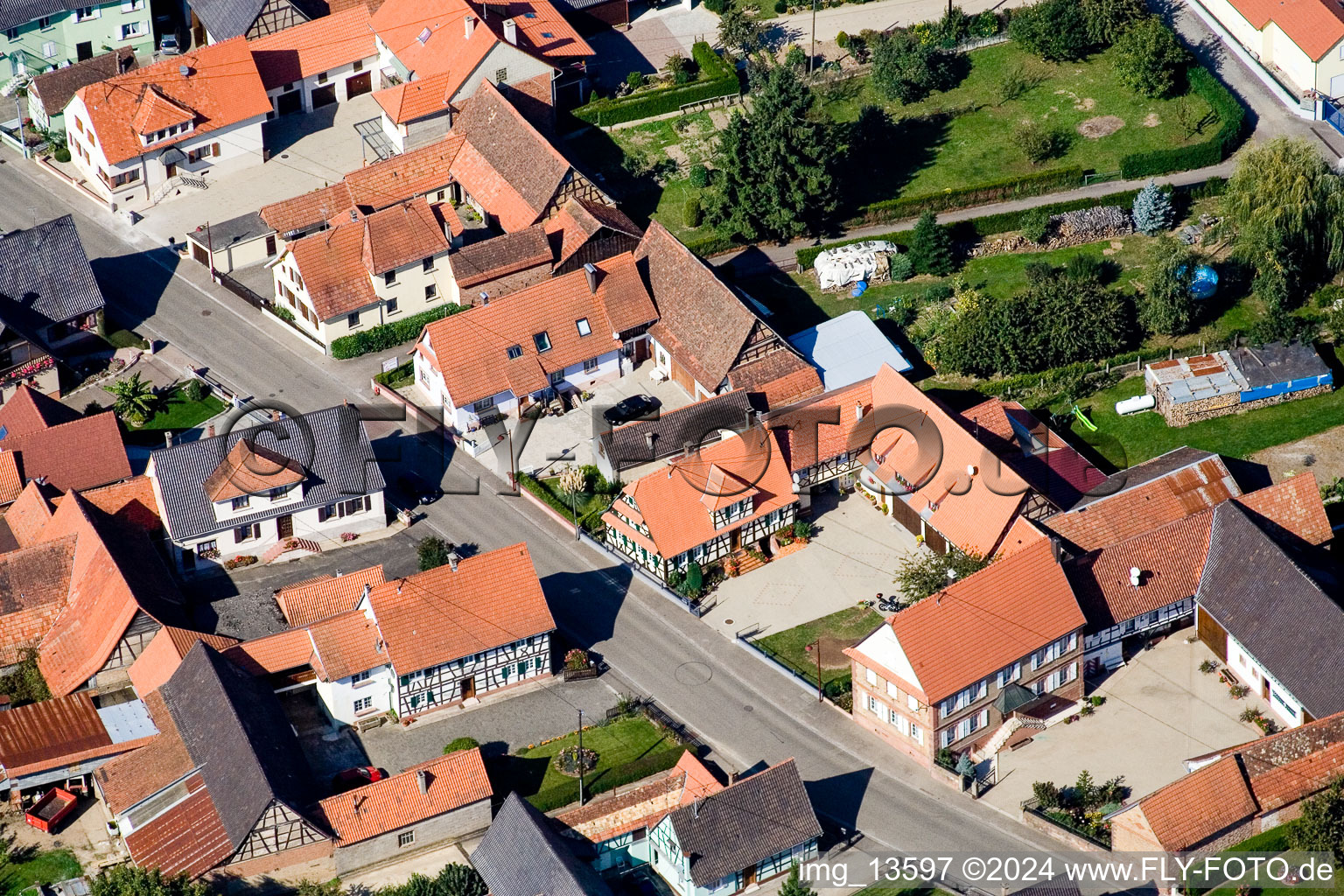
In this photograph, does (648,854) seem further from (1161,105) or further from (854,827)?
(1161,105)

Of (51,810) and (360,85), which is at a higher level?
(360,85)

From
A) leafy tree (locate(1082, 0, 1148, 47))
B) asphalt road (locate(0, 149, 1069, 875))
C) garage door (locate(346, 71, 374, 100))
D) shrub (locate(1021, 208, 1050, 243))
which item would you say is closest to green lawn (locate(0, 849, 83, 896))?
asphalt road (locate(0, 149, 1069, 875))

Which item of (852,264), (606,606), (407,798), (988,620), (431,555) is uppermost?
(852,264)

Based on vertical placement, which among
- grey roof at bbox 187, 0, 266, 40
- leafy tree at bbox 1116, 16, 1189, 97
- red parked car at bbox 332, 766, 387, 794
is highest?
grey roof at bbox 187, 0, 266, 40

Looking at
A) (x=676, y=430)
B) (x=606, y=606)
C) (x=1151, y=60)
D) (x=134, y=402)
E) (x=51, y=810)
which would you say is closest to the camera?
(x=51, y=810)

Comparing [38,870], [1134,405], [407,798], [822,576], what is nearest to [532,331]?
[822,576]

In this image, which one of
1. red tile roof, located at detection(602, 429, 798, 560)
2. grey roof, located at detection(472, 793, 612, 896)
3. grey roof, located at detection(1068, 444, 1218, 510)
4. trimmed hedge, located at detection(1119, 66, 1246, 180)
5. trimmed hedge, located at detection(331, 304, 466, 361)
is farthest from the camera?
trimmed hedge, located at detection(1119, 66, 1246, 180)

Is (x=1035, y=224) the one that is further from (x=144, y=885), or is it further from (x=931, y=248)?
(x=144, y=885)

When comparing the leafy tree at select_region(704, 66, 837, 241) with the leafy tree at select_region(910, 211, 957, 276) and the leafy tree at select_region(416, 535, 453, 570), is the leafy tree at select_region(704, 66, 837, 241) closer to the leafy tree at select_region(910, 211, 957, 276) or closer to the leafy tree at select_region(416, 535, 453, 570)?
the leafy tree at select_region(910, 211, 957, 276)
